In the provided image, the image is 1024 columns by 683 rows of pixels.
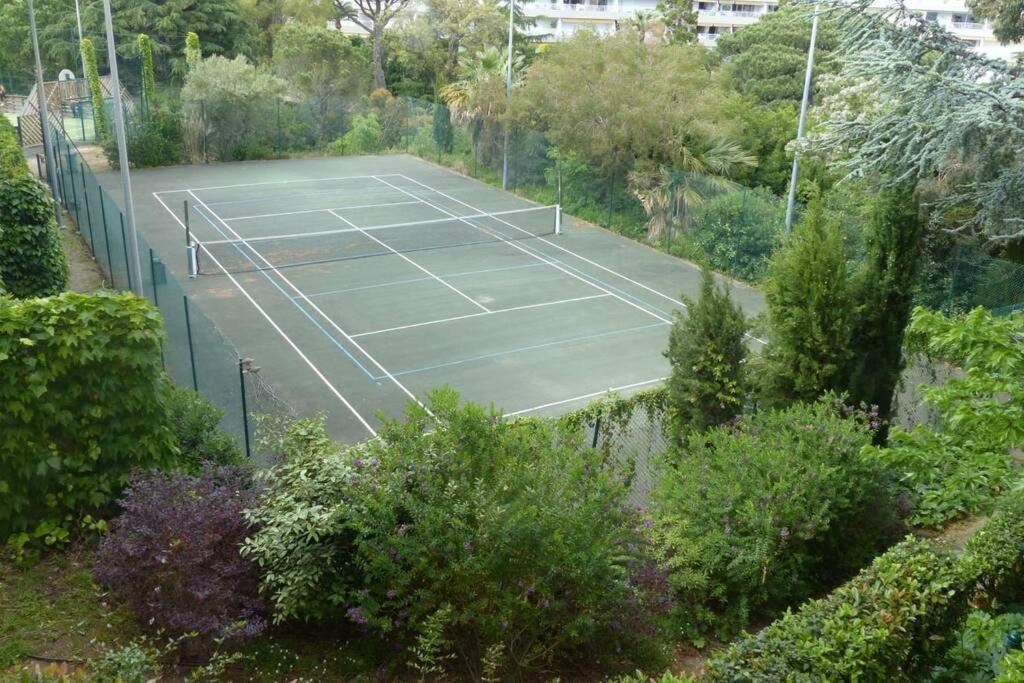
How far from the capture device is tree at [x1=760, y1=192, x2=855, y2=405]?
13.1m

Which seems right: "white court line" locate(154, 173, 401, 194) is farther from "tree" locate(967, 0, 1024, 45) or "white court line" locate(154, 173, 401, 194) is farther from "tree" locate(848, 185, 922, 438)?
"tree" locate(848, 185, 922, 438)

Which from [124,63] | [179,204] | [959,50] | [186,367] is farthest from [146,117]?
[959,50]

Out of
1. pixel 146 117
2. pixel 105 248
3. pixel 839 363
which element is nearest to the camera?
pixel 839 363

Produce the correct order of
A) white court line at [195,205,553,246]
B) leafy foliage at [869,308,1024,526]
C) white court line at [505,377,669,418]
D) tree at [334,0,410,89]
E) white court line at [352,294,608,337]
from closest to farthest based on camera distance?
leafy foliage at [869,308,1024,526] → white court line at [505,377,669,418] → white court line at [352,294,608,337] → white court line at [195,205,553,246] → tree at [334,0,410,89]

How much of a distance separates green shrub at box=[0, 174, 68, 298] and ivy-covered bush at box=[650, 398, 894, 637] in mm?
12656

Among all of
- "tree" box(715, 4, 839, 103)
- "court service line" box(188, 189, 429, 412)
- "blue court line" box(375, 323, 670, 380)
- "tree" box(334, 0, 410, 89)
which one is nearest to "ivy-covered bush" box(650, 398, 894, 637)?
"court service line" box(188, 189, 429, 412)

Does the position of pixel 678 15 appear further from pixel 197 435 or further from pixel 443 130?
pixel 197 435

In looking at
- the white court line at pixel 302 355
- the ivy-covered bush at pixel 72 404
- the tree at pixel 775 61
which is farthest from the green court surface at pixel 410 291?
the tree at pixel 775 61

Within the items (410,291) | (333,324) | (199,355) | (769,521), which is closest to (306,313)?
(333,324)

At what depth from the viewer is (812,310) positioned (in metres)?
13.1

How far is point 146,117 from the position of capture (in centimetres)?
4031

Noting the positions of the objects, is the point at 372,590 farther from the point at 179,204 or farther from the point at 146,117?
the point at 146,117

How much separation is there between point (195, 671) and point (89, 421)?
9.54ft

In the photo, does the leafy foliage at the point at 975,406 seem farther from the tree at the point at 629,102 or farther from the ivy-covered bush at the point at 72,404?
Result: the tree at the point at 629,102
